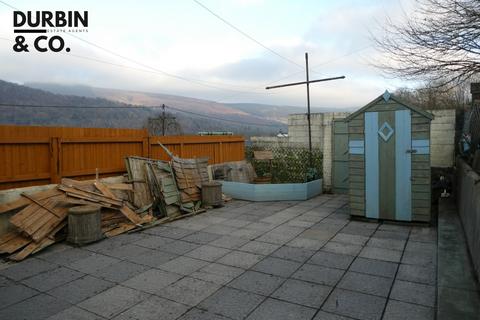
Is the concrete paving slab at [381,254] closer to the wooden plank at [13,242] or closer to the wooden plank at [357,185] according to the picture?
the wooden plank at [357,185]

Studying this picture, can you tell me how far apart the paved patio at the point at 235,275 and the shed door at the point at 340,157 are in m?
4.11

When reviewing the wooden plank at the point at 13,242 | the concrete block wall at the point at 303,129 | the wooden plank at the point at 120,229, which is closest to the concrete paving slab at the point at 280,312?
the wooden plank at the point at 120,229

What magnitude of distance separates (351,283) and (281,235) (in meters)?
2.31

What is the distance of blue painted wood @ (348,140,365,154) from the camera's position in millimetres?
7395

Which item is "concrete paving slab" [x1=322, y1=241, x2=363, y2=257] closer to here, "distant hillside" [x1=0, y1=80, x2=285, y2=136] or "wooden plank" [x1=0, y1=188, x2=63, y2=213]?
"wooden plank" [x1=0, y1=188, x2=63, y2=213]

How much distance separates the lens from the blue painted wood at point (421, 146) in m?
6.80

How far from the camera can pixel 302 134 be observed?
12414 millimetres

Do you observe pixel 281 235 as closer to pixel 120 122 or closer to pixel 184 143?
pixel 184 143

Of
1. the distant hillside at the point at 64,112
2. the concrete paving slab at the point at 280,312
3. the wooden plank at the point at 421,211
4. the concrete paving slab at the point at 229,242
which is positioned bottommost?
the concrete paving slab at the point at 280,312

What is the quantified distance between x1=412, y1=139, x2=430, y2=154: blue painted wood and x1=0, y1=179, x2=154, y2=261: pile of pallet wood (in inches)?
229

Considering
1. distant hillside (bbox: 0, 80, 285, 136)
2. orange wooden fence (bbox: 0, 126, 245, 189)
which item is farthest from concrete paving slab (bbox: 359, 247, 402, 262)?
distant hillside (bbox: 0, 80, 285, 136)

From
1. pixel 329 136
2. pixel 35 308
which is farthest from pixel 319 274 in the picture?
Result: pixel 329 136

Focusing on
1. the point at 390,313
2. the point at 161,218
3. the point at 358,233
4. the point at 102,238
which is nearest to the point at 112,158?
the point at 161,218

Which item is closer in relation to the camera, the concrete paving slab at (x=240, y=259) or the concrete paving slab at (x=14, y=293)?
the concrete paving slab at (x=14, y=293)
